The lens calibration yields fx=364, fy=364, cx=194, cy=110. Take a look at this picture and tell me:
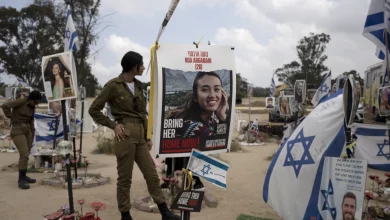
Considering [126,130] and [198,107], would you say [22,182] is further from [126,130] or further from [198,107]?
[198,107]

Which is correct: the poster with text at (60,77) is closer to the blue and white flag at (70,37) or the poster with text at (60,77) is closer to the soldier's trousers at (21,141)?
the blue and white flag at (70,37)

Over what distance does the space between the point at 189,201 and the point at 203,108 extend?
4.75ft

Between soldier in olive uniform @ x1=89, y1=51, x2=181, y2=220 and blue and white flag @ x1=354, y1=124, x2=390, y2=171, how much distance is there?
5.43 metres

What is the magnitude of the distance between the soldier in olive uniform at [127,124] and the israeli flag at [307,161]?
1.16 meters

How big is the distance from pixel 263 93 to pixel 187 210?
2549 inches

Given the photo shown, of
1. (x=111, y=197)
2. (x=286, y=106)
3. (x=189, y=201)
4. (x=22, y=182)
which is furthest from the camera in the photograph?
(x=286, y=106)

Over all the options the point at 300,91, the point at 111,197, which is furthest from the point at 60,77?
the point at 300,91

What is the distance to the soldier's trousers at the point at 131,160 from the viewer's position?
3.75 metres

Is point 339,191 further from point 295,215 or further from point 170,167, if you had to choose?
point 170,167

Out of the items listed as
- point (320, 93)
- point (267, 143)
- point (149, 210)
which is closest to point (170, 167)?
point (149, 210)

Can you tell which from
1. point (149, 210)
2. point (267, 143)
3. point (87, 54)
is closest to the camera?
point (149, 210)

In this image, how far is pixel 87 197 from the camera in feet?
17.7

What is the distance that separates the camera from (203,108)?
4.02m

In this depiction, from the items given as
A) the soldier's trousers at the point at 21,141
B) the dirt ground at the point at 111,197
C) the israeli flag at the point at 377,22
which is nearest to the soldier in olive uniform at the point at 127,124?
the dirt ground at the point at 111,197
